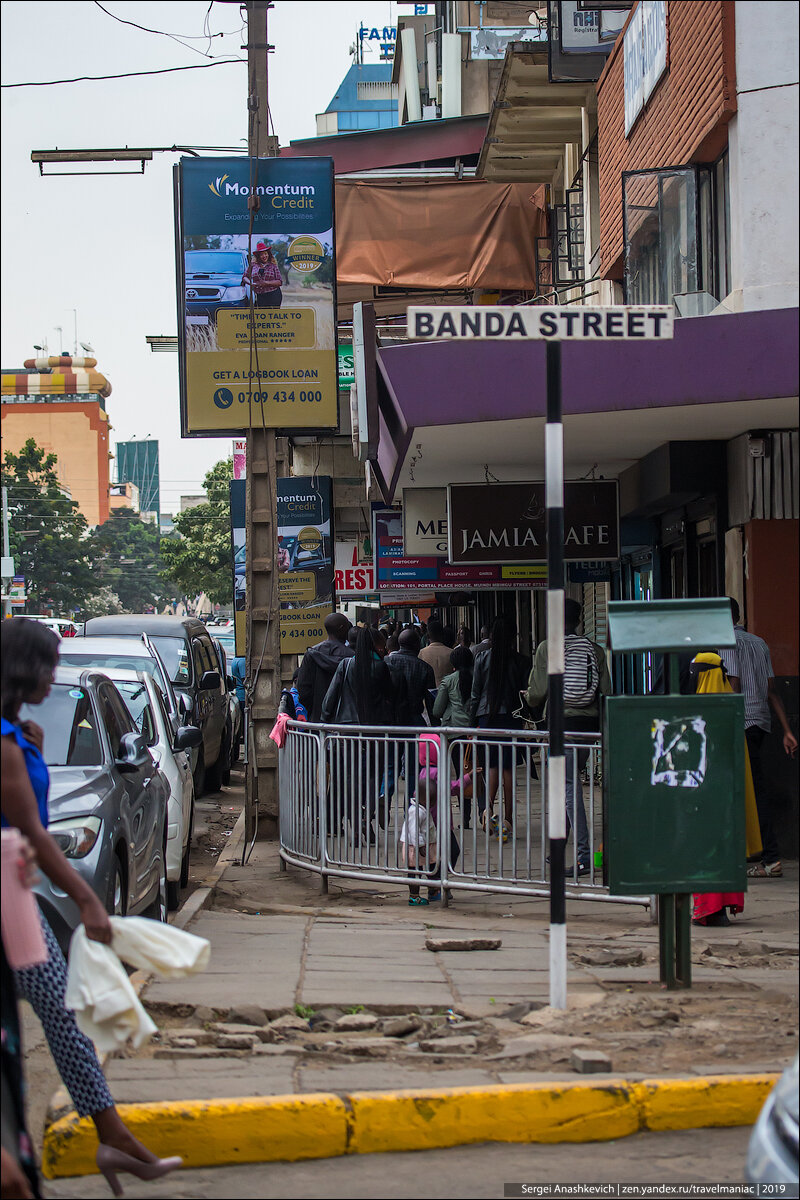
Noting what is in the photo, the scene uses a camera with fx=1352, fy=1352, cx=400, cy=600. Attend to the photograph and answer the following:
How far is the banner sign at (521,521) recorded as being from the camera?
12.7 m

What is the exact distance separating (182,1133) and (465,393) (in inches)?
225

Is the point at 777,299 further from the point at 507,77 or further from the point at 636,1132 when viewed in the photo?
the point at 507,77

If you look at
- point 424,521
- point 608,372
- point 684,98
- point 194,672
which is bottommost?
point 194,672

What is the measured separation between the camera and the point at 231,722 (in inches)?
761

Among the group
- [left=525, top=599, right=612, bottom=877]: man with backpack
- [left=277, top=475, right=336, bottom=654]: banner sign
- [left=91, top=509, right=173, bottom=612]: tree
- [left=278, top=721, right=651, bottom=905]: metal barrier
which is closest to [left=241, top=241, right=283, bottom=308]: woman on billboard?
[left=277, top=475, right=336, bottom=654]: banner sign

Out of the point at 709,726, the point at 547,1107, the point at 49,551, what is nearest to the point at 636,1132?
the point at 547,1107

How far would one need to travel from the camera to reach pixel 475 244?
2036cm

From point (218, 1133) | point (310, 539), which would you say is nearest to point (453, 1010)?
point (218, 1133)

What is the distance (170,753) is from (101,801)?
322cm

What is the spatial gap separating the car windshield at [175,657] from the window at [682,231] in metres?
7.04

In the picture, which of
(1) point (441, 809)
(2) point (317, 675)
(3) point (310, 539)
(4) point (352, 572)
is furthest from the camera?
(4) point (352, 572)

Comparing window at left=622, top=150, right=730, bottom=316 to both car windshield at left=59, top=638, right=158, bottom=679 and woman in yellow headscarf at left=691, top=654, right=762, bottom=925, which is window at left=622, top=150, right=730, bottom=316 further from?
car windshield at left=59, top=638, right=158, bottom=679

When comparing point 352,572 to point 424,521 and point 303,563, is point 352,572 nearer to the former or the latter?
point 303,563

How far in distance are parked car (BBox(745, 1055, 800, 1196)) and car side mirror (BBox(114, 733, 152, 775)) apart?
14.8 ft
